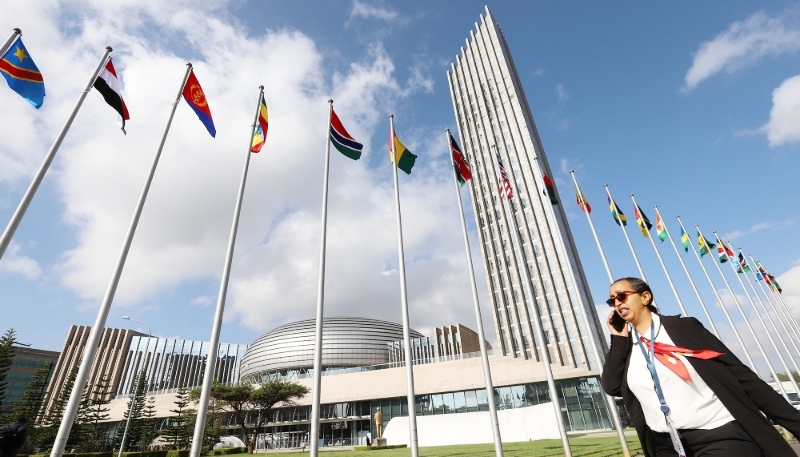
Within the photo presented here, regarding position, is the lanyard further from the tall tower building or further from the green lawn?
the tall tower building

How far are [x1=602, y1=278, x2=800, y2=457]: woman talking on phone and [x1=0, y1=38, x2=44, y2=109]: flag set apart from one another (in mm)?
14045

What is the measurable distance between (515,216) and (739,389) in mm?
53979

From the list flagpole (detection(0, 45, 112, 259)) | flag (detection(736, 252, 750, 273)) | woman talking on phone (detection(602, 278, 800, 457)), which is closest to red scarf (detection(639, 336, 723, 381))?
woman talking on phone (detection(602, 278, 800, 457))

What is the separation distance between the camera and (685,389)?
266 centimetres

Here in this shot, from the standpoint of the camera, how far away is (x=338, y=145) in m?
15.0

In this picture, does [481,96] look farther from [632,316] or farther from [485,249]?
[632,316]

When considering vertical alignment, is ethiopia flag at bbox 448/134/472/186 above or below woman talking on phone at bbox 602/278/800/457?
above

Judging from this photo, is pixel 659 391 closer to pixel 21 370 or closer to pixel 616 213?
pixel 616 213

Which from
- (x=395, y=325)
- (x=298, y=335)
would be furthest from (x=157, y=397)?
(x=395, y=325)

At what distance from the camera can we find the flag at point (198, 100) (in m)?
12.5

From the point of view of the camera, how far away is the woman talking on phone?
8.07 ft

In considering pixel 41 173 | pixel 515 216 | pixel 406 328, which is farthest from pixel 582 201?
pixel 515 216

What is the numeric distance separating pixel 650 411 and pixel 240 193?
12.1m

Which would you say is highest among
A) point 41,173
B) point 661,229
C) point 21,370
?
point 21,370
